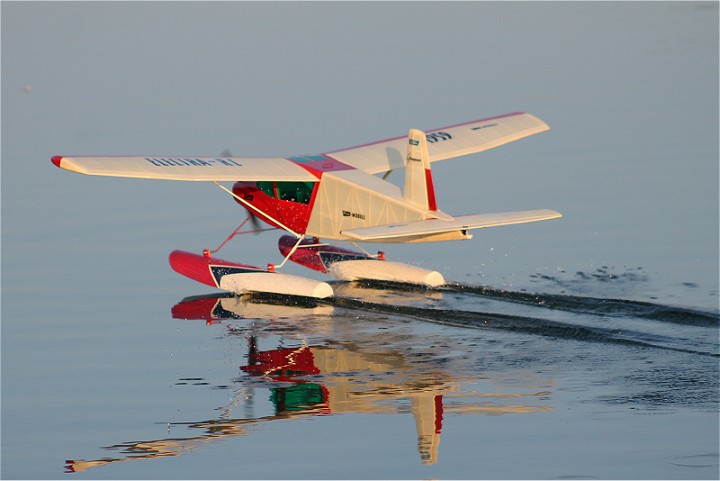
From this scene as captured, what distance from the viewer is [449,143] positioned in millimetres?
24125

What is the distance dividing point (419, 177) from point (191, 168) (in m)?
3.73

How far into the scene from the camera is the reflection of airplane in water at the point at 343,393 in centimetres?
1359

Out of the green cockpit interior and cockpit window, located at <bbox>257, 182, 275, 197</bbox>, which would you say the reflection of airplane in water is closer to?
the green cockpit interior

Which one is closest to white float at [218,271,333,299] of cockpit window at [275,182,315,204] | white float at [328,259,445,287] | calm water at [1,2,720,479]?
calm water at [1,2,720,479]

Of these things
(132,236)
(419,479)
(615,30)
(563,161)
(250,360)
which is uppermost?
(615,30)

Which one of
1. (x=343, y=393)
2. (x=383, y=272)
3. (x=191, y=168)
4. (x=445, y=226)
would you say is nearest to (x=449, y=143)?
(x=383, y=272)

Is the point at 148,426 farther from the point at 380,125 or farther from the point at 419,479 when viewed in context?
the point at 380,125

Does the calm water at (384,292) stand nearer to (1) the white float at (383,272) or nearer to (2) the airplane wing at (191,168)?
(1) the white float at (383,272)

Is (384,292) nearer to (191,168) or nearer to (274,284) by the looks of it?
(274,284)

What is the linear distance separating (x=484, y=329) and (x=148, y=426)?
5.07m

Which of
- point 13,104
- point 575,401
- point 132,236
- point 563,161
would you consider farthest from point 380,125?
point 575,401

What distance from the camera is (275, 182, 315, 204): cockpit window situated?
849 inches

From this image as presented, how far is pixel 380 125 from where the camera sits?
102 ft

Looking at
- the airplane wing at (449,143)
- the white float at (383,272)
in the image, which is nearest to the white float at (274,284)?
the white float at (383,272)
